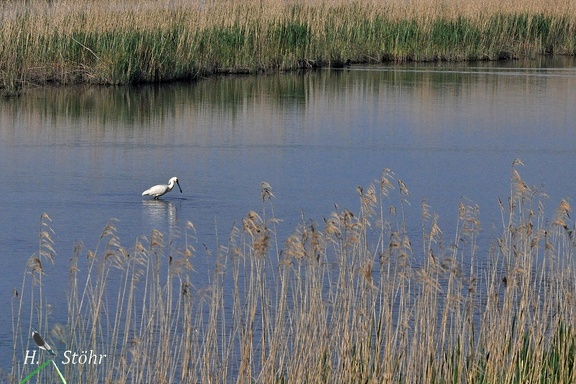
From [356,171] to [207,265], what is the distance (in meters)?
3.76

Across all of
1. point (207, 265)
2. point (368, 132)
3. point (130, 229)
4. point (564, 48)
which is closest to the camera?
point (207, 265)

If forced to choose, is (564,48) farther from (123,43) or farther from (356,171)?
(356,171)

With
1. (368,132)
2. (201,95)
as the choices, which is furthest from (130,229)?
(201,95)

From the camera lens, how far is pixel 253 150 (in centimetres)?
1124

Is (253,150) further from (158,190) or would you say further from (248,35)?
(248,35)

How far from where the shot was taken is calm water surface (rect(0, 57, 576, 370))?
8.10 meters

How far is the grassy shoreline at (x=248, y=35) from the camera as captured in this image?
15445 mm

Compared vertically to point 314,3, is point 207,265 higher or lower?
lower

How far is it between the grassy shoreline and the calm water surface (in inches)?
20.5

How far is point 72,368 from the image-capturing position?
4.34 metres

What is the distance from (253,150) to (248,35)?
7061 mm

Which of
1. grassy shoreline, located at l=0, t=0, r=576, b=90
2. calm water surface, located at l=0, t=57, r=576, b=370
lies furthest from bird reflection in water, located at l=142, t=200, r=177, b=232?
grassy shoreline, located at l=0, t=0, r=576, b=90

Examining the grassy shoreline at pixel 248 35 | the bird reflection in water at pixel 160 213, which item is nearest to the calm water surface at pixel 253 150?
the bird reflection in water at pixel 160 213

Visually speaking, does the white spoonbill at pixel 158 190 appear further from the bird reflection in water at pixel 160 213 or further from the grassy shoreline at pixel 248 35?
the grassy shoreline at pixel 248 35
